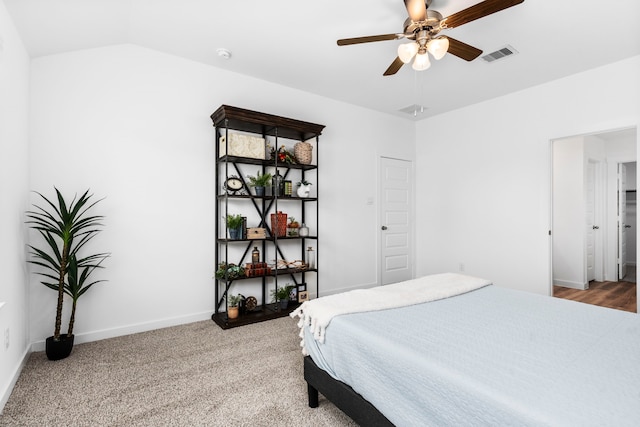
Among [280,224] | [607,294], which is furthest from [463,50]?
[607,294]

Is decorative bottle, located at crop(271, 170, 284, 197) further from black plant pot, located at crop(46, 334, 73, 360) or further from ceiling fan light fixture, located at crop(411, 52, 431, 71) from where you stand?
black plant pot, located at crop(46, 334, 73, 360)

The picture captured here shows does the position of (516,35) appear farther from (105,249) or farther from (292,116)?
(105,249)

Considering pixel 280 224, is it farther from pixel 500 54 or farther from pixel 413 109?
pixel 500 54

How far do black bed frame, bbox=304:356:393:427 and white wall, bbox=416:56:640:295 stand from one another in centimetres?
355

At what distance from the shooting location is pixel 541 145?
406 cm

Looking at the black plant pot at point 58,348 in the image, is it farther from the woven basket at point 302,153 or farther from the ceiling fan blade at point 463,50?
the ceiling fan blade at point 463,50

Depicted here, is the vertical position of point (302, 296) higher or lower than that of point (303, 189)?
lower

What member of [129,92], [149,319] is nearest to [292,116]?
[129,92]

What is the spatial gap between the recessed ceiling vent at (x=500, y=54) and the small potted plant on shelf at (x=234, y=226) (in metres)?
3.06

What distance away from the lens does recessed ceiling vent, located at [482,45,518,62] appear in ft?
10.5

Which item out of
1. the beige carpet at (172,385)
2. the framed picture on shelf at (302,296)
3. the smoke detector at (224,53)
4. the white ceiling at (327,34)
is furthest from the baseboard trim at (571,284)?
the smoke detector at (224,53)

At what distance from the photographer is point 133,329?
313cm

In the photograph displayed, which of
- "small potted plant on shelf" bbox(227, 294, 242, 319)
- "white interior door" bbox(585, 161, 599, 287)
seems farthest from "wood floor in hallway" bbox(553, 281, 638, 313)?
"small potted plant on shelf" bbox(227, 294, 242, 319)

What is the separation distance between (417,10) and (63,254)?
3.08m
